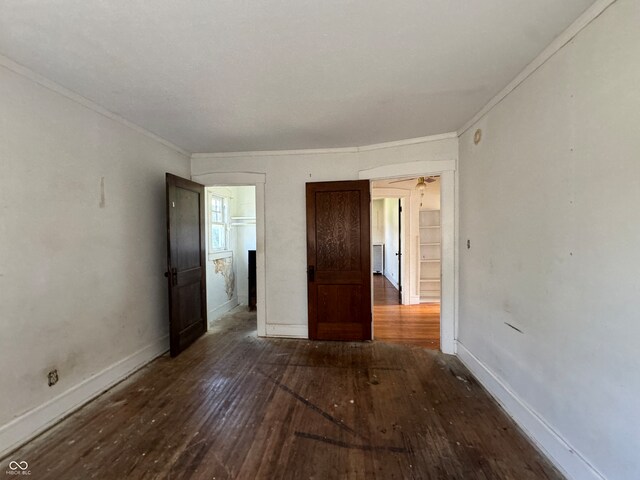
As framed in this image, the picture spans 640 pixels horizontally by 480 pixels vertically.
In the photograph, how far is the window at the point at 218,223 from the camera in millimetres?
4637

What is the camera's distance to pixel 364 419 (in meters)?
2.12

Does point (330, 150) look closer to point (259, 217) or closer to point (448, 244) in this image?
point (259, 217)

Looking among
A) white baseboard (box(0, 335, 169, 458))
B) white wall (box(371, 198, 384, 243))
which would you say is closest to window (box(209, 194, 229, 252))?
white baseboard (box(0, 335, 169, 458))

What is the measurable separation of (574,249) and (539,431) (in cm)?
120

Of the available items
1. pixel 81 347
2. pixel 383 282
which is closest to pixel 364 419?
pixel 81 347

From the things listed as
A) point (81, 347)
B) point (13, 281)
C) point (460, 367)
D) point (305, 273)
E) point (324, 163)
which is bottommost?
point (460, 367)

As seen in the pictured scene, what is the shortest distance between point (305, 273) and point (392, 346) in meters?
1.40

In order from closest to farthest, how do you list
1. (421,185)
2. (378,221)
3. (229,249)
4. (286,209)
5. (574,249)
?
(574,249)
(286,209)
(421,185)
(229,249)
(378,221)

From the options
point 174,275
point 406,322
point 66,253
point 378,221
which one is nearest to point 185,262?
point 174,275

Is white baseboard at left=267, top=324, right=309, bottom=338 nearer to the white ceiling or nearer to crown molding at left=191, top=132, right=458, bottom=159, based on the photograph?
crown molding at left=191, top=132, right=458, bottom=159

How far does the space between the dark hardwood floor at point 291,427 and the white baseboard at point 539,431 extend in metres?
0.07

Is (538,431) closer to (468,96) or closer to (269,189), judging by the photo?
(468,96)

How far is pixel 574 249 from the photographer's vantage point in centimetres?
159

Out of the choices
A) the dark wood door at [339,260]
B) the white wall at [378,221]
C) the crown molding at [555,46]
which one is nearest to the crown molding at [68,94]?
the dark wood door at [339,260]
